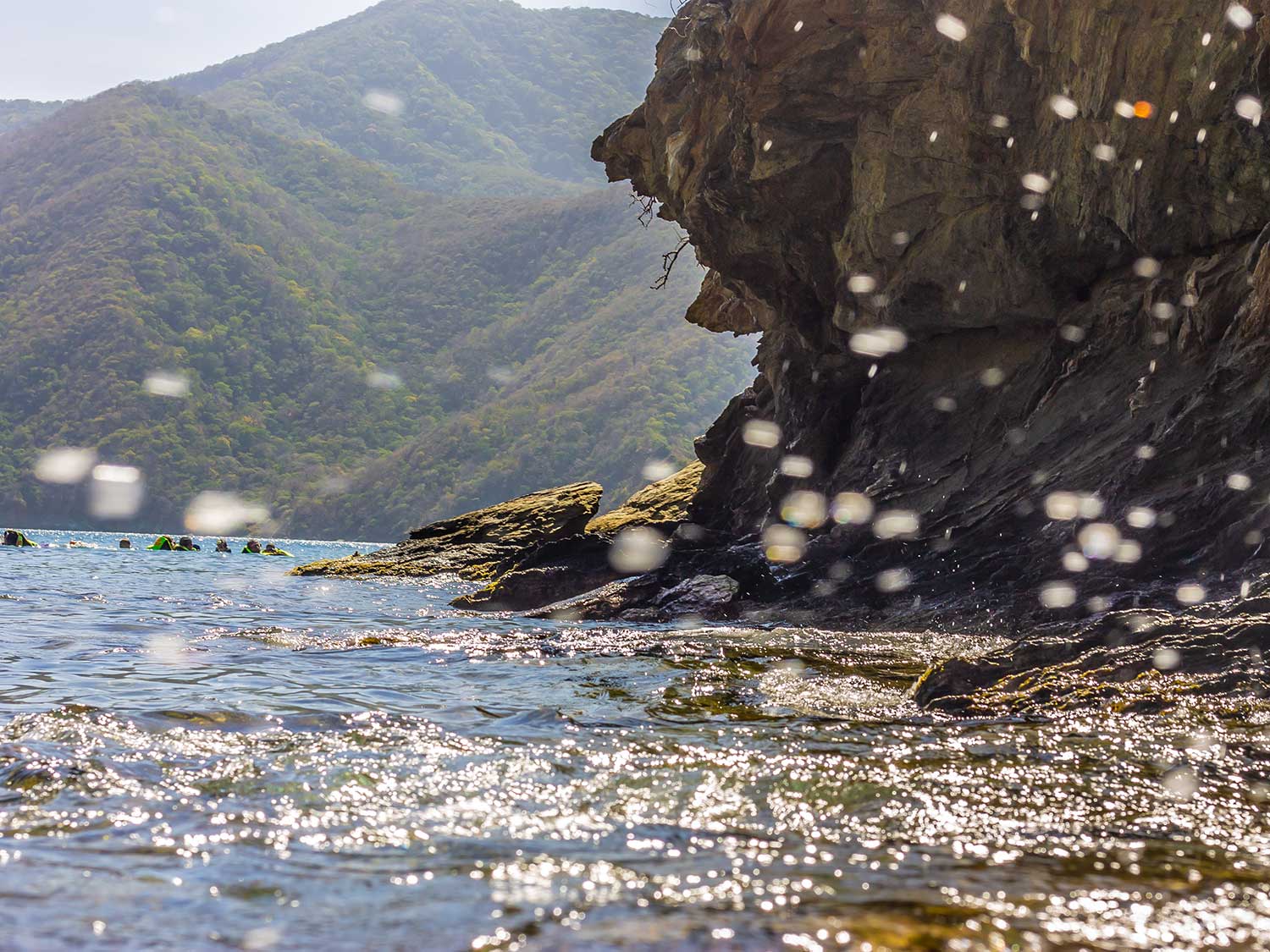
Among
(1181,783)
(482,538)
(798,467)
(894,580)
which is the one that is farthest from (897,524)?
(482,538)

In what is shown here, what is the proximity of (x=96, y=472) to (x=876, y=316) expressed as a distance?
564 feet

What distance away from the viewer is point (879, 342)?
21359 mm

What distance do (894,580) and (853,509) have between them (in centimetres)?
371

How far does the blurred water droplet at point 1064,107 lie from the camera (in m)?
15.8

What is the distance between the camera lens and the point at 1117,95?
14.5m

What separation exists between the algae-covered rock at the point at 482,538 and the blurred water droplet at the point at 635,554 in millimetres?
9006

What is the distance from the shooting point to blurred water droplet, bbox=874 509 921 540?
16.9 m

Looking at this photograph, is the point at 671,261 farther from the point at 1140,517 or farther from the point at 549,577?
the point at 1140,517

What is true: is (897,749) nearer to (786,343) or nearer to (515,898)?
(515,898)

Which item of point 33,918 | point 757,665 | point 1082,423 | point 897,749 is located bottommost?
point 33,918

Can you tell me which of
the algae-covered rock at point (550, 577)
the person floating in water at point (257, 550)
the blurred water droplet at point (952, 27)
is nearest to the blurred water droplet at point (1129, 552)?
the blurred water droplet at point (952, 27)

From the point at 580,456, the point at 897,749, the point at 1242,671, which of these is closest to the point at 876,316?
the point at 1242,671

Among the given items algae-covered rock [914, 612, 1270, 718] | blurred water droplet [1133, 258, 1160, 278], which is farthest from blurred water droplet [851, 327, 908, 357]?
algae-covered rock [914, 612, 1270, 718]

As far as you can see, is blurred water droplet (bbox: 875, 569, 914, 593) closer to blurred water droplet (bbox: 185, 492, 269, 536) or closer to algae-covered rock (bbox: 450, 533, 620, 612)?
algae-covered rock (bbox: 450, 533, 620, 612)
